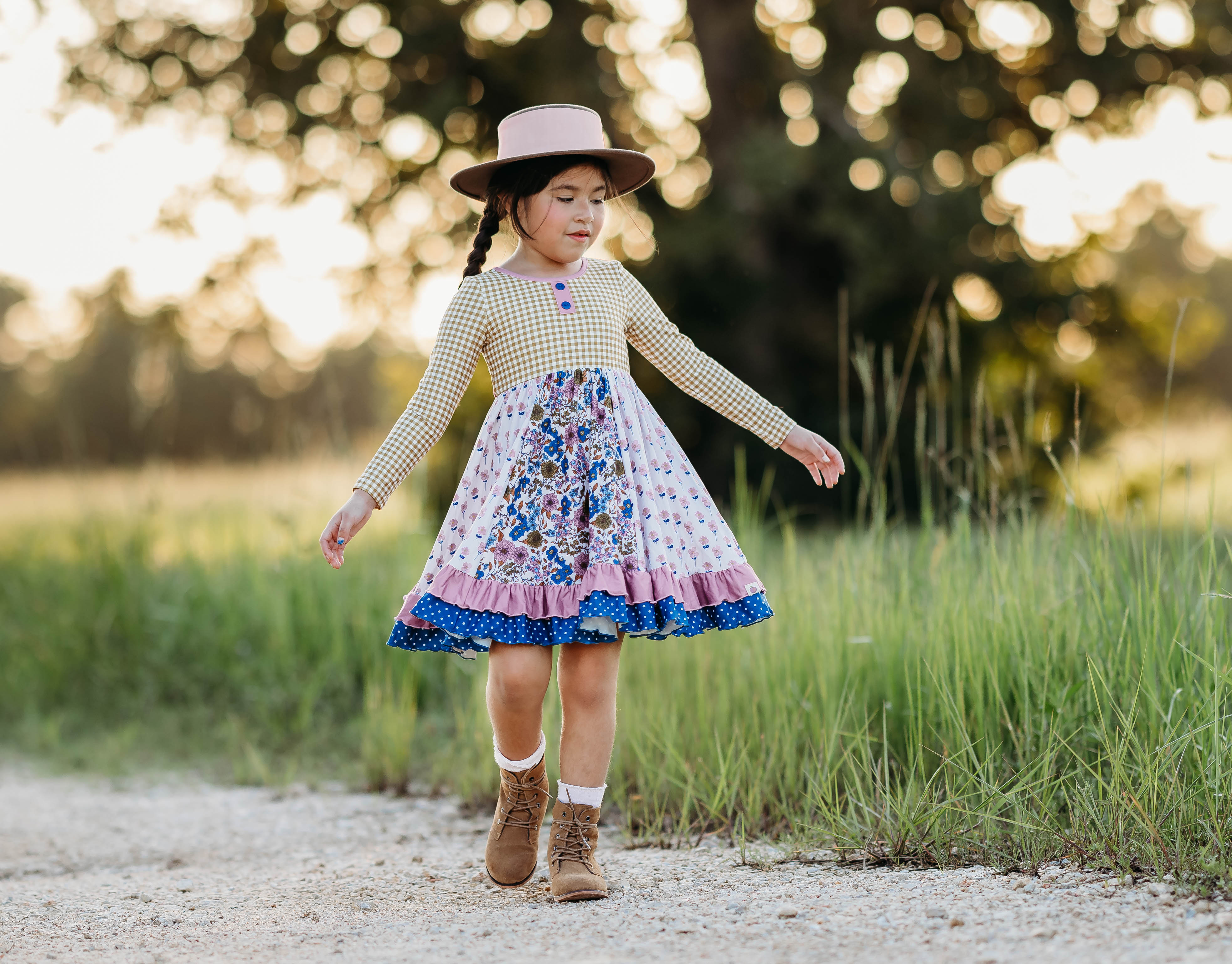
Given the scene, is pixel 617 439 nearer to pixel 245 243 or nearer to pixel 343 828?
pixel 343 828

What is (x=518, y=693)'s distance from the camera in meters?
2.47

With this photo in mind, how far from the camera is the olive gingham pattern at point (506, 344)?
8.44 feet

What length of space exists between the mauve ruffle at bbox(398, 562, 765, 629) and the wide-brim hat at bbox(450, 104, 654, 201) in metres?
0.90

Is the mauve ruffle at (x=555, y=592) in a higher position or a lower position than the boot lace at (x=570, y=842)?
higher

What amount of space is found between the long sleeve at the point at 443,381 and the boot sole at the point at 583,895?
0.89 m

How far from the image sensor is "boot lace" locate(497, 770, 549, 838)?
101 inches

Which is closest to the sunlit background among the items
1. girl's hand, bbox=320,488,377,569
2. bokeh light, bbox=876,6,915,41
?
bokeh light, bbox=876,6,915,41

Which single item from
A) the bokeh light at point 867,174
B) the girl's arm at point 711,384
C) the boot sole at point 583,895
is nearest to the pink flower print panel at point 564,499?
the girl's arm at point 711,384

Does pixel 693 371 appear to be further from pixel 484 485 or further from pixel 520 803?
pixel 520 803

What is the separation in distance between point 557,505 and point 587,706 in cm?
42

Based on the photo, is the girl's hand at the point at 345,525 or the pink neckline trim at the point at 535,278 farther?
the pink neckline trim at the point at 535,278

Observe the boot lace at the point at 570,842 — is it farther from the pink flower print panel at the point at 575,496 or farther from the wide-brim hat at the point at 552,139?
the wide-brim hat at the point at 552,139

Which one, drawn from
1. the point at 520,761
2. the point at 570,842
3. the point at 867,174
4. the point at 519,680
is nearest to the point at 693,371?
the point at 519,680

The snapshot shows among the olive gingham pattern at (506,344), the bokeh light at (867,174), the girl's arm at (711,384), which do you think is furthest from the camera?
the bokeh light at (867,174)
